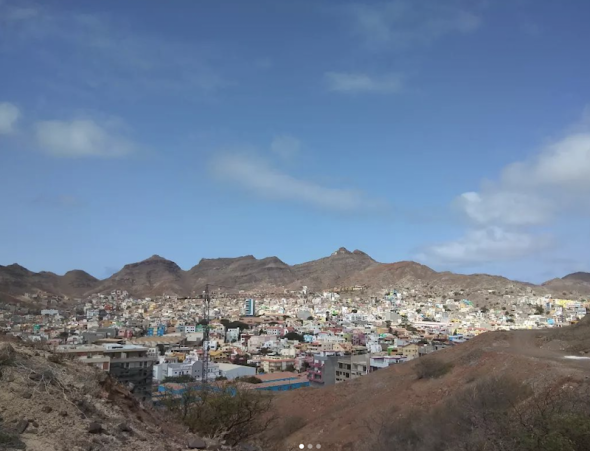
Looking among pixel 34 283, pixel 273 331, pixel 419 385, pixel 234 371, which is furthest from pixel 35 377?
pixel 34 283

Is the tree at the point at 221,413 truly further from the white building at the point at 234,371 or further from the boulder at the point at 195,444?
the white building at the point at 234,371

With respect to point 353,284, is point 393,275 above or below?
above

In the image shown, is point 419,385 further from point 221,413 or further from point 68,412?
point 68,412

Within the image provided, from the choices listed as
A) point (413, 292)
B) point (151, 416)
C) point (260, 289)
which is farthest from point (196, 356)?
point (260, 289)

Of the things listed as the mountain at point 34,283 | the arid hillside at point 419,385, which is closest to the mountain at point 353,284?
the mountain at point 34,283

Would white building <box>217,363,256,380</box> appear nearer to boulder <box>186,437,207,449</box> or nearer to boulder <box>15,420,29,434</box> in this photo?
boulder <box>186,437,207,449</box>
